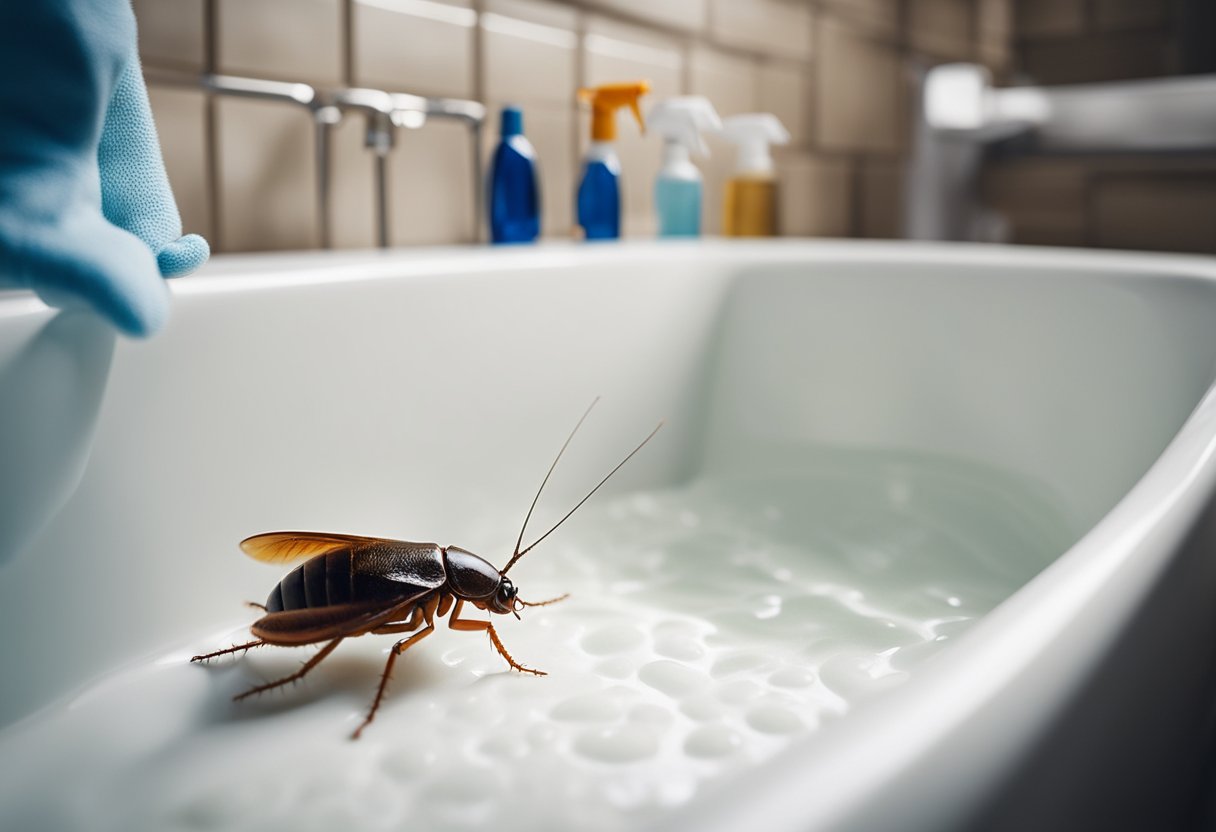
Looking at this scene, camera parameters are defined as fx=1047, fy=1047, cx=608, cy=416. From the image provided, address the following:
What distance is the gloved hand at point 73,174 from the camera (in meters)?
0.47

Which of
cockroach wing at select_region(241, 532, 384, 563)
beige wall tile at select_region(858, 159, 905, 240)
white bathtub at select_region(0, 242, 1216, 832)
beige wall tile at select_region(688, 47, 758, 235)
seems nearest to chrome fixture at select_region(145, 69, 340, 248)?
white bathtub at select_region(0, 242, 1216, 832)

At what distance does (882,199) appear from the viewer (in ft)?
6.65

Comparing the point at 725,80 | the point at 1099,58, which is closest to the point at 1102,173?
the point at 1099,58

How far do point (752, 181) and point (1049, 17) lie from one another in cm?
114

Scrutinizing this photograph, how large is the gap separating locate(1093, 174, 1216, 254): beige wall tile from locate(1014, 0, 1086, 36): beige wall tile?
0.35 m

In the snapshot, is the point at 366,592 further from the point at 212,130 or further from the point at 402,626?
the point at 212,130

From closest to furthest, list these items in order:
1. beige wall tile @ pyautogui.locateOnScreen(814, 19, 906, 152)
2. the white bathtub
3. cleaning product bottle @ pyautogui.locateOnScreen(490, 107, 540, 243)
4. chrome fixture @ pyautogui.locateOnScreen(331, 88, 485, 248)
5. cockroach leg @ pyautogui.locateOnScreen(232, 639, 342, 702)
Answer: the white bathtub < cockroach leg @ pyautogui.locateOnScreen(232, 639, 342, 702) < chrome fixture @ pyautogui.locateOnScreen(331, 88, 485, 248) < cleaning product bottle @ pyautogui.locateOnScreen(490, 107, 540, 243) < beige wall tile @ pyautogui.locateOnScreen(814, 19, 906, 152)

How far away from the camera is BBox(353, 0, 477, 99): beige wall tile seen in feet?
3.62

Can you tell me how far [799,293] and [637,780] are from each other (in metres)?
0.74

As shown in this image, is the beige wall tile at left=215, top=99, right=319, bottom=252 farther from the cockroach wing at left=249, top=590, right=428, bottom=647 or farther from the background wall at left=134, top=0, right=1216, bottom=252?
the cockroach wing at left=249, top=590, right=428, bottom=647

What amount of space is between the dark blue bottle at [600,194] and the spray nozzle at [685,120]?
3.5 inches

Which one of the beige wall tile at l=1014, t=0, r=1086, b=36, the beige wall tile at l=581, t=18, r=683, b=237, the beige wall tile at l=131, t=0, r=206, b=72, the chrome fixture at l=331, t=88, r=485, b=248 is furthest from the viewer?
the beige wall tile at l=1014, t=0, r=1086, b=36

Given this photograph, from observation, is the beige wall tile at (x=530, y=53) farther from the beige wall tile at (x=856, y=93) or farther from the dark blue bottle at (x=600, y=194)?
the beige wall tile at (x=856, y=93)

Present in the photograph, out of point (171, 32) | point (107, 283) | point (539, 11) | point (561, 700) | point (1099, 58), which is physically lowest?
point (561, 700)
